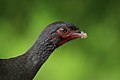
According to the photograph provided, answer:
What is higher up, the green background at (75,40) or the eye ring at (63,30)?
the eye ring at (63,30)

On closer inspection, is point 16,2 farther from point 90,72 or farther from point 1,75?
point 1,75

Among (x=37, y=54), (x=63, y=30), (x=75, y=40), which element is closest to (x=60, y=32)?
(x=63, y=30)

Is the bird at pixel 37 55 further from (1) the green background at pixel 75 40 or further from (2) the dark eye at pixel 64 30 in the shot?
(1) the green background at pixel 75 40

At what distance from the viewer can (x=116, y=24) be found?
357 inches

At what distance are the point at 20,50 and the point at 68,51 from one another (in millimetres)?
840

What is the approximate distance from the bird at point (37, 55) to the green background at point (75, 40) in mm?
3608

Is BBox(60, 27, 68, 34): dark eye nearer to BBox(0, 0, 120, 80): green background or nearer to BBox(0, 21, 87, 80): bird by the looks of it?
BBox(0, 21, 87, 80): bird

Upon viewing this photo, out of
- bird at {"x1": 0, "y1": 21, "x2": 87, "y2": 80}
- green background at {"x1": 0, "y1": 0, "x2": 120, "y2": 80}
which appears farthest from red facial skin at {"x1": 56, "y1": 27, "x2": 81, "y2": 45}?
green background at {"x1": 0, "y1": 0, "x2": 120, "y2": 80}

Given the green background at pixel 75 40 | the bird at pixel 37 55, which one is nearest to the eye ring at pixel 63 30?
the bird at pixel 37 55

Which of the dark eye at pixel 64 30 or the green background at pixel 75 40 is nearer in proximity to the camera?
the dark eye at pixel 64 30

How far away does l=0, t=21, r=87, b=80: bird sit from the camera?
467 cm

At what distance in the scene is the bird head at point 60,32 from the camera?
4867 mm

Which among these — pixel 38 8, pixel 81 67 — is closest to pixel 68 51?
pixel 81 67

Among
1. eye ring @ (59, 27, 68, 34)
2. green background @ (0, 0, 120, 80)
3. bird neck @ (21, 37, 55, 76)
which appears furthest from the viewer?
green background @ (0, 0, 120, 80)
